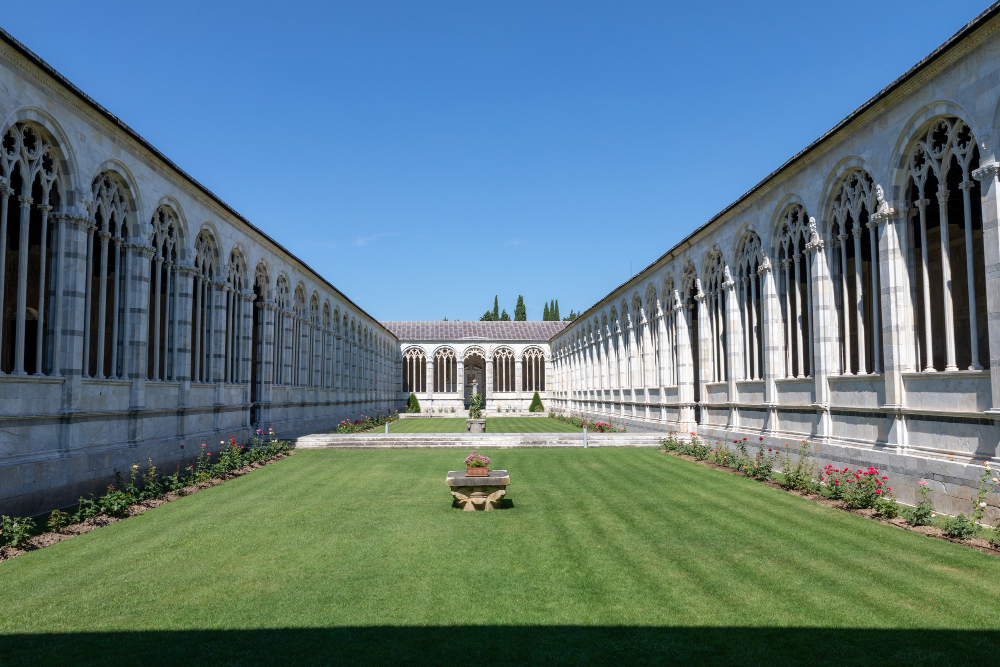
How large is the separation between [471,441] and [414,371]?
42.6 m

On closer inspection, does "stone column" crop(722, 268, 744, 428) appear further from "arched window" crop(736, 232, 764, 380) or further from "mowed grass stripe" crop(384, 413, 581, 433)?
"mowed grass stripe" crop(384, 413, 581, 433)

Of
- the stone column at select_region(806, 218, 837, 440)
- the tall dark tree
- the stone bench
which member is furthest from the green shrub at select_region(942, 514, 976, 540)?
the tall dark tree

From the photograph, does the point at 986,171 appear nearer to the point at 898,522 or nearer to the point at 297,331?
the point at 898,522

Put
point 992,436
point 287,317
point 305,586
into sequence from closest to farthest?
point 305,586
point 992,436
point 287,317

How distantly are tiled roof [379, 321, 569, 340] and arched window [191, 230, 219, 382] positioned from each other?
4725cm

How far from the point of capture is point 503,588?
747 cm

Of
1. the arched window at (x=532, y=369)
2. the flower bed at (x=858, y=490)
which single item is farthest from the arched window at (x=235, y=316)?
the arched window at (x=532, y=369)

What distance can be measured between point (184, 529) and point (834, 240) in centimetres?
1470

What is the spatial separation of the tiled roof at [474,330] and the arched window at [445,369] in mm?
1722

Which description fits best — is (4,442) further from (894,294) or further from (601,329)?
(601,329)

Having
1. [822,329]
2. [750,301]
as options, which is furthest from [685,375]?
[822,329]

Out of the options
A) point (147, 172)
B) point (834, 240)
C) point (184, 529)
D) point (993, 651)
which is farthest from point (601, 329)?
point (993, 651)

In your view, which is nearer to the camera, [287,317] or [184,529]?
[184,529]

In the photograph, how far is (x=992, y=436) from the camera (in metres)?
9.73
